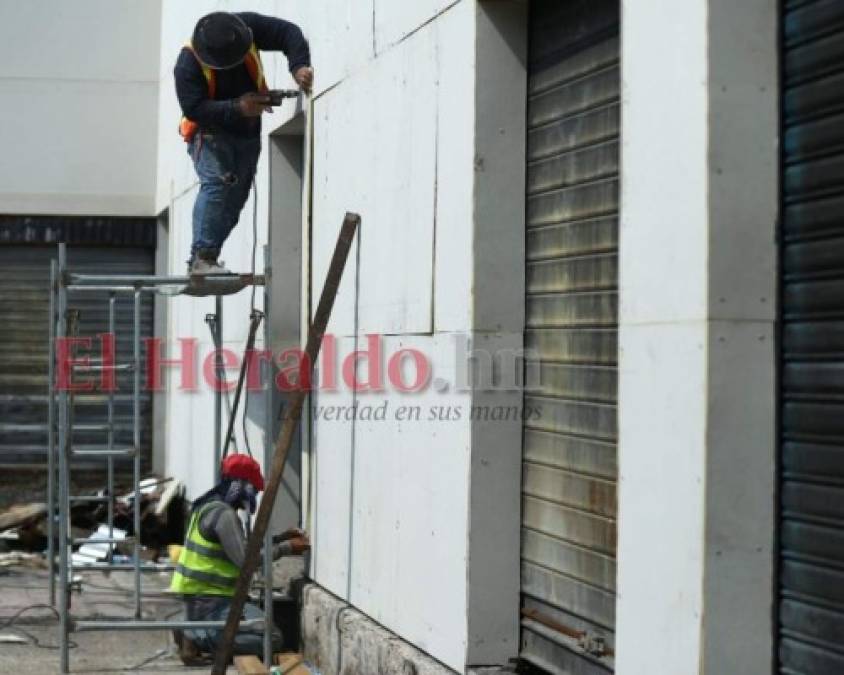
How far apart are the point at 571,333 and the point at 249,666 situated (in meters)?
3.21

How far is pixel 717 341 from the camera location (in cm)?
434

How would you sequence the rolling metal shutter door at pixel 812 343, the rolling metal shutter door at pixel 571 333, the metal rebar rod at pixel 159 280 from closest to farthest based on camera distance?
the rolling metal shutter door at pixel 812 343 < the rolling metal shutter door at pixel 571 333 < the metal rebar rod at pixel 159 280

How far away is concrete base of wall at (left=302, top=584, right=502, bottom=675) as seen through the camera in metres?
6.79

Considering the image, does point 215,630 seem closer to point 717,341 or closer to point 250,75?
point 250,75

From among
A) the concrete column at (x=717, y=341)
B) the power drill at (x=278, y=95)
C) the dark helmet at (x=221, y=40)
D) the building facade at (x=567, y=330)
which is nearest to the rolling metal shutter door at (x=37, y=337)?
the building facade at (x=567, y=330)

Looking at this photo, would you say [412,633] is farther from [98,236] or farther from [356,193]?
[98,236]

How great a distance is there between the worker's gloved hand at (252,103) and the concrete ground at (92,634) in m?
3.16

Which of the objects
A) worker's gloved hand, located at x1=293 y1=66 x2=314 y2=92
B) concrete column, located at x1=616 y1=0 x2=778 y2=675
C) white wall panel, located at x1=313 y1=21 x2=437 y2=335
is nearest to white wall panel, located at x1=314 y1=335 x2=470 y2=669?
white wall panel, located at x1=313 y1=21 x2=437 y2=335

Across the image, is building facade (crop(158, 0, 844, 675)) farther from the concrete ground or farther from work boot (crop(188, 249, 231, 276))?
the concrete ground

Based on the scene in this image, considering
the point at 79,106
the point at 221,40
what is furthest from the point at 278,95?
the point at 79,106

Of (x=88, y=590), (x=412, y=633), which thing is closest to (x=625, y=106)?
(x=412, y=633)

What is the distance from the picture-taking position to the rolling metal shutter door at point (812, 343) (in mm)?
4199

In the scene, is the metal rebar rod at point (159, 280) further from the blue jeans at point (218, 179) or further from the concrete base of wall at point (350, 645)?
the concrete base of wall at point (350, 645)

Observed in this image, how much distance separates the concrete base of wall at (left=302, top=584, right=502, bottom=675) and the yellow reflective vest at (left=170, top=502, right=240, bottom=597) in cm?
53
